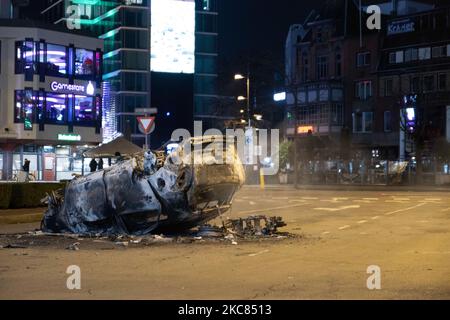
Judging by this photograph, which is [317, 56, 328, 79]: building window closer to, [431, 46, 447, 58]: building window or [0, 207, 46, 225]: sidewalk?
[431, 46, 447, 58]: building window

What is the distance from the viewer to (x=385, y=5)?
216 feet

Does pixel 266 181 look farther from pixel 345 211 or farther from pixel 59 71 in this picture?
pixel 345 211

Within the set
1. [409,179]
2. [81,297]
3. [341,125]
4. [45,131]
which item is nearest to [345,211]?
[81,297]

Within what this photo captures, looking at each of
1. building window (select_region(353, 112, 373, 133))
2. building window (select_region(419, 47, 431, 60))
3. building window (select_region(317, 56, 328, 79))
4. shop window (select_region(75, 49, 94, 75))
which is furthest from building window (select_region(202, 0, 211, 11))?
building window (select_region(419, 47, 431, 60))

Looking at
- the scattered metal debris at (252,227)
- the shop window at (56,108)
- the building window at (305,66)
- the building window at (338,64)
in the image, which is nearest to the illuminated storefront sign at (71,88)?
the shop window at (56,108)

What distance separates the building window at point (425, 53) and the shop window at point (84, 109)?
2783 cm

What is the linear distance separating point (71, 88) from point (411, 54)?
2878 cm

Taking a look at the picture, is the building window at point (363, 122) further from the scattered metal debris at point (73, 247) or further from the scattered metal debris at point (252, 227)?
the scattered metal debris at point (73, 247)

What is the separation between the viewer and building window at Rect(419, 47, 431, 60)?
55.7 m

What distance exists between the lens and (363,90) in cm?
6094

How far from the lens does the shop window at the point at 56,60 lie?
49250 millimetres

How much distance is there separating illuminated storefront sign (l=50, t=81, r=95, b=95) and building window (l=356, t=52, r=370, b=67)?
81.6ft

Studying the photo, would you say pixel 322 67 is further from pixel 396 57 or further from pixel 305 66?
pixel 396 57

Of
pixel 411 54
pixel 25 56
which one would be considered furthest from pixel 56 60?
pixel 411 54
